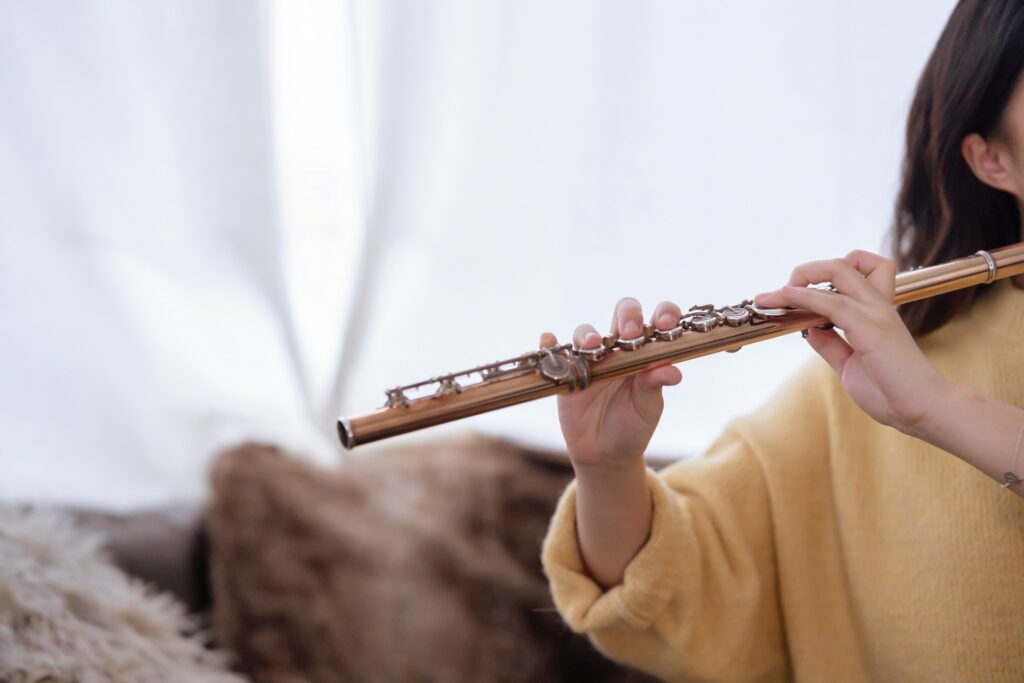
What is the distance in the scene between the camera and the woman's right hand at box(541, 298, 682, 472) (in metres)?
0.92

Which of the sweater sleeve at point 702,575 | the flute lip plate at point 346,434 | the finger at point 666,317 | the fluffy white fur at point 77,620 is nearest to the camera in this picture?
the flute lip plate at point 346,434

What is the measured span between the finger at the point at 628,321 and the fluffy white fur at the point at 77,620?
811 millimetres

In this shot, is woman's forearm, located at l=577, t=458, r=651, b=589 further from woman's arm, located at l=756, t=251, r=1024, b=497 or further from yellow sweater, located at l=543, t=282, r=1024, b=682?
woman's arm, located at l=756, t=251, r=1024, b=497

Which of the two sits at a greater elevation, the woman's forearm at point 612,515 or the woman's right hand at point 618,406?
the woman's right hand at point 618,406

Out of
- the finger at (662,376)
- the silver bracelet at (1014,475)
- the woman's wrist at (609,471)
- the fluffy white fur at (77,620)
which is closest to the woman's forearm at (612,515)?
the woman's wrist at (609,471)

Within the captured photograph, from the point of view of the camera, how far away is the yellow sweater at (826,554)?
102 centimetres

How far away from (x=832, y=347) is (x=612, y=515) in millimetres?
292

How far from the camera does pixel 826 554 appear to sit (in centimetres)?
115

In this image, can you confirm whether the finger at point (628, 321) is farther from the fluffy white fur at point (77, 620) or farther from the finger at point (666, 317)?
the fluffy white fur at point (77, 620)

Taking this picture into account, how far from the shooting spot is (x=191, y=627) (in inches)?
56.7

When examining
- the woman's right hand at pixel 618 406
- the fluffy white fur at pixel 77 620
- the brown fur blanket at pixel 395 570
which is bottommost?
the brown fur blanket at pixel 395 570

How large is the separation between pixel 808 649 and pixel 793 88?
0.86 m

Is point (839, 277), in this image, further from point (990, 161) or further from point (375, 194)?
point (375, 194)

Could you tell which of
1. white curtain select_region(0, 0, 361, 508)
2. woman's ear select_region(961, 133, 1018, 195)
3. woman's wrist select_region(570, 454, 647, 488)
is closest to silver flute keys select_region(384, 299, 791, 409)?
woman's wrist select_region(570, 454, 647, 488)
